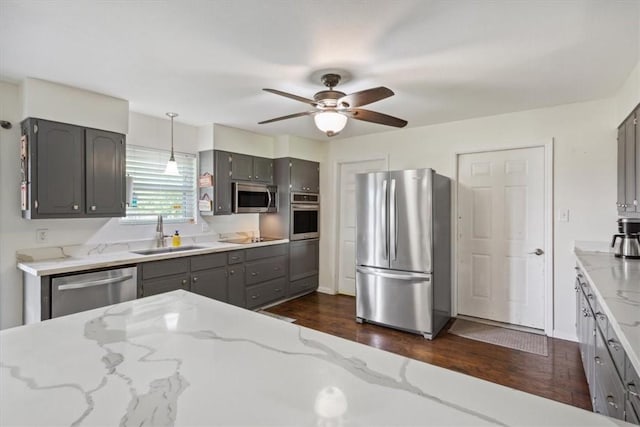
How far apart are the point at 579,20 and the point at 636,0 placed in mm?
236

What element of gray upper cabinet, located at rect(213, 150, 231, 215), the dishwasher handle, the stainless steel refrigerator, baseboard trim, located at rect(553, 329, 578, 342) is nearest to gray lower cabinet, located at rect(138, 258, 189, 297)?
the dishwasher handle

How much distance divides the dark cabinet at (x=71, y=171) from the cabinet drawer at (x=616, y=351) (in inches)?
145

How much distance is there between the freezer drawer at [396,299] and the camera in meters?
3.43

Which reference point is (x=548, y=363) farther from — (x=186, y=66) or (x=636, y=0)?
(x=186, y=66)

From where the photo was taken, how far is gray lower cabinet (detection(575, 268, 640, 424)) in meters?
1.25

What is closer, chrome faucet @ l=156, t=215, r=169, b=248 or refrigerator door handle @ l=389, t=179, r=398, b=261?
refrigerator door handle @ l=389, t=179, r=398, b=261

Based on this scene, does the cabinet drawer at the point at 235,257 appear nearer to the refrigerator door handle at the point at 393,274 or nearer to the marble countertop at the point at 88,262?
the marble countertop at the point at 88,262

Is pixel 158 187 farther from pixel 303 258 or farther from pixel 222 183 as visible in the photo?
pixel 303 258

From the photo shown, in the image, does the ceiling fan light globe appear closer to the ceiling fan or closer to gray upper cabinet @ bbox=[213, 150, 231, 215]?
the ceiling fan

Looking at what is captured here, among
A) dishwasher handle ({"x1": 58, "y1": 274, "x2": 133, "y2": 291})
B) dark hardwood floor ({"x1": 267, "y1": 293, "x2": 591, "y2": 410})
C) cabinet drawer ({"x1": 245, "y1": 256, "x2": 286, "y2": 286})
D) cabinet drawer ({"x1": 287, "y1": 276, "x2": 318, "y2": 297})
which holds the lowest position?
dark hardwood floor ({"x1": 267, "y1": 293, "x2": 591, "y2": 410})

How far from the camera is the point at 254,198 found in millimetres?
4617

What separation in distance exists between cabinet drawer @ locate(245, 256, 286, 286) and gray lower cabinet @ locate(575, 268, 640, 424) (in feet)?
10.7

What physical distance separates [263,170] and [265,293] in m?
1.68

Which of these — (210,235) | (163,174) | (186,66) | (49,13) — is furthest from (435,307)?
(49,13)
